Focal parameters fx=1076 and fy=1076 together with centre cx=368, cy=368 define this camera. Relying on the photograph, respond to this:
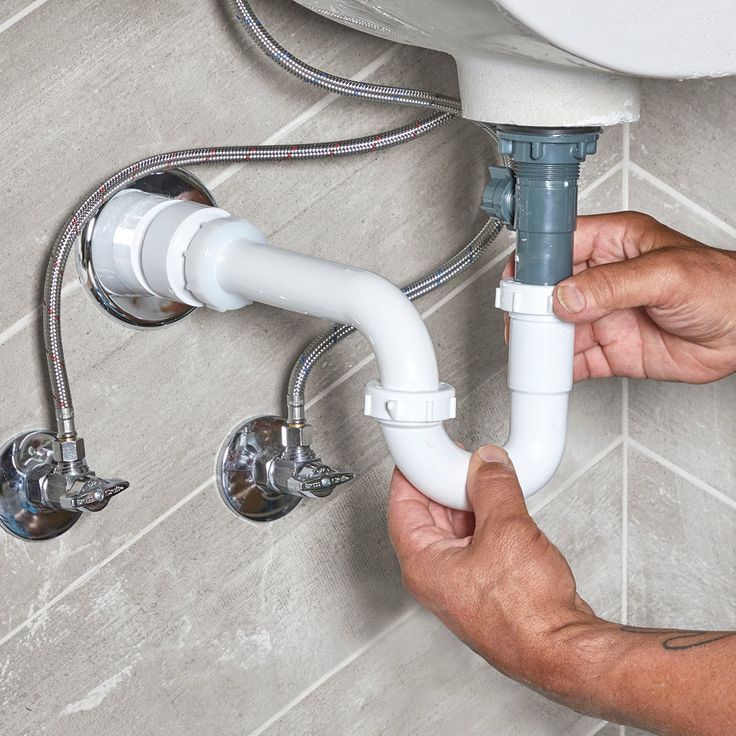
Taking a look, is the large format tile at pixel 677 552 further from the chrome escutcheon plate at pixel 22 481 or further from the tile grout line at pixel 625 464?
the chrome escutcheon plate at pixel 22 481

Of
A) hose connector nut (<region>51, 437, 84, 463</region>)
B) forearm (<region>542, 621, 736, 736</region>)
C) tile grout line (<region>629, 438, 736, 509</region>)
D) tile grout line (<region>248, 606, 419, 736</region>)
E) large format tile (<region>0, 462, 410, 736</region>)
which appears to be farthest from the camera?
tile grout line (<region>629, 438, 736, 509</region>)

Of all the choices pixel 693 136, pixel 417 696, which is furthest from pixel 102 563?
pixel 693 136

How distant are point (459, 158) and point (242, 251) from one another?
0.29m

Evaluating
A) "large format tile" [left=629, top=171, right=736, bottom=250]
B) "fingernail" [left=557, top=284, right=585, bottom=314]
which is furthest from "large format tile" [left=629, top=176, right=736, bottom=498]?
"fingernail" [left=557, top=284, right=585, bottom=314]

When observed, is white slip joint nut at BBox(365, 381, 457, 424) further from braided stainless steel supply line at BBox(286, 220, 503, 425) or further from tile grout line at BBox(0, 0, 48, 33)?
tile grout line at BBox(0, 0, 48, 33)

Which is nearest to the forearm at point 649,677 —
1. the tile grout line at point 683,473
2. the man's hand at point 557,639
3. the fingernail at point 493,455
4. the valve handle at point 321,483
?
the man's hand at point 557,639

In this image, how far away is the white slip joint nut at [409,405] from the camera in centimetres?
64

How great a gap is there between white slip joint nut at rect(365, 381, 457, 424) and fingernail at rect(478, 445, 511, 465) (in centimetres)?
4

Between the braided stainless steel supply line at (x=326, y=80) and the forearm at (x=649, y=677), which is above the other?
the braided stainless steel supply line at (x=326, y=80)

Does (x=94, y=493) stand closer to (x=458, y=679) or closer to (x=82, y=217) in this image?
(x=82, y=217)

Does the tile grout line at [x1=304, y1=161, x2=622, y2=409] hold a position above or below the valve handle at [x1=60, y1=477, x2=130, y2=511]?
below

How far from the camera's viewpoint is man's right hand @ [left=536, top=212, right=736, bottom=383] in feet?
2.22

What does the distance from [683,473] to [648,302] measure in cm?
40

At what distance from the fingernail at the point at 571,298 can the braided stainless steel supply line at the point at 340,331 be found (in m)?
0.15
